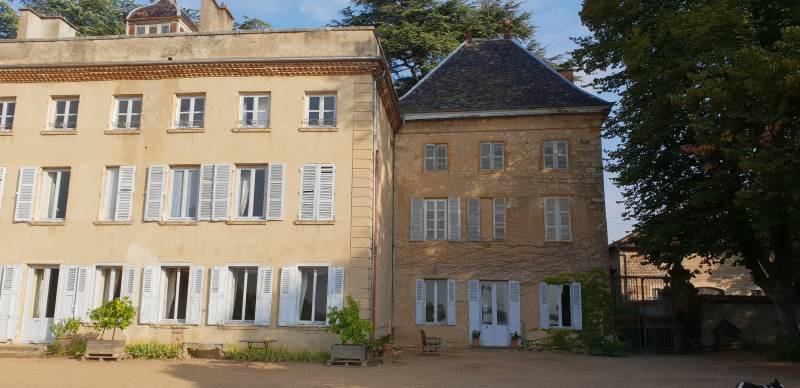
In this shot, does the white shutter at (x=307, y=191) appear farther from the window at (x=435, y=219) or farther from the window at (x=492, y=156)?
the window at (x=492, y=156)

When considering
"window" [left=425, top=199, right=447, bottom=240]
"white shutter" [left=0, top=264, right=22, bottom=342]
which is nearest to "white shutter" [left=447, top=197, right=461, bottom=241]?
"window" [left=425, top=199, right=447, bottom=240]

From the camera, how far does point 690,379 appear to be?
12.9 metres

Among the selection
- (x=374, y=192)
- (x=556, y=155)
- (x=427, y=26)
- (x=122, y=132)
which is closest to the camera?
(x=374, y=192)

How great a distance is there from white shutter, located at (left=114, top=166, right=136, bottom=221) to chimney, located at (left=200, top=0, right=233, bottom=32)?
5400 millimetres

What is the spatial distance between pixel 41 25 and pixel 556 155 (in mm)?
17872

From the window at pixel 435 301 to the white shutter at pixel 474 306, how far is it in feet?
2.80

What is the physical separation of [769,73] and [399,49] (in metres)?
18.3

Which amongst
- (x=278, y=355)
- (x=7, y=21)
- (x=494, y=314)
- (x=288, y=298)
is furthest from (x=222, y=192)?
(x=7, y=21)

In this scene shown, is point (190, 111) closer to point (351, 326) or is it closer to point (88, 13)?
point (351, 326)

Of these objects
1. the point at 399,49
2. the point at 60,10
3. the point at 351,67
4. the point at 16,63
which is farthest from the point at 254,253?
the point at 60,10

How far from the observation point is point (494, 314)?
68.0 feet

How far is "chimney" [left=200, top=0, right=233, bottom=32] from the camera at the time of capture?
65.5 ft

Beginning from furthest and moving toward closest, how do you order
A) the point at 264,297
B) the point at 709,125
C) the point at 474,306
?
the point at 474,306
the point at 264,297
the point at 709,125

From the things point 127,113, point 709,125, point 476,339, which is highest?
point 127,113
